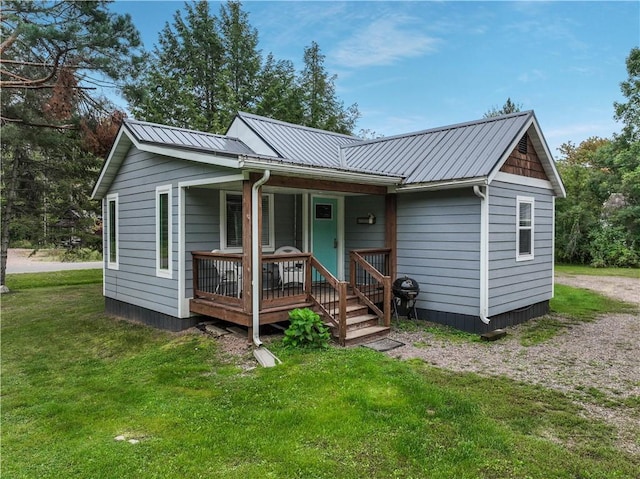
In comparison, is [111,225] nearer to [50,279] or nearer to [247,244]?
[247,244]

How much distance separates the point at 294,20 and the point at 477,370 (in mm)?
13785

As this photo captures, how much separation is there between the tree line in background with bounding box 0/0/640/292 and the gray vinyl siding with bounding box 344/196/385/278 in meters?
6.00

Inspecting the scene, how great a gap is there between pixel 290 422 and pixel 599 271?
17958 millimetres

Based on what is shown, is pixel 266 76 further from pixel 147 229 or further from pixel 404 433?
pixel 404 433

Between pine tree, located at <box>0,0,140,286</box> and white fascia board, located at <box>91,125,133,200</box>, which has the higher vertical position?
pine tree, located at <box>0,0,140,286</box>

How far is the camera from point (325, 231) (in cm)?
902

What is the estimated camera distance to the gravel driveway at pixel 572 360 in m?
4.16

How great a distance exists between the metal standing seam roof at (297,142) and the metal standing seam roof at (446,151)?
1.88 ft

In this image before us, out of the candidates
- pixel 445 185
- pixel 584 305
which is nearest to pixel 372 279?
pixel 445 185

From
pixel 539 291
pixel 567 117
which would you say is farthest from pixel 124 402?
pixel 567 117

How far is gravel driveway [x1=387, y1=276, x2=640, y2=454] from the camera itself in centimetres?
416

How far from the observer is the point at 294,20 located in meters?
14.7

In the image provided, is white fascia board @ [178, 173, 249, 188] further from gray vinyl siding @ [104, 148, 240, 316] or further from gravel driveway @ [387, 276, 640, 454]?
gravel driveway @ [387, 276, 640, 454]

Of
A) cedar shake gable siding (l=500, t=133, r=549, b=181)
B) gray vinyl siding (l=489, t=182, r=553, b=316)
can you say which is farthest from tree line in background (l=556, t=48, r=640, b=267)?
cedar shake gable siding (l=500, t=133, r=549, b=181)
